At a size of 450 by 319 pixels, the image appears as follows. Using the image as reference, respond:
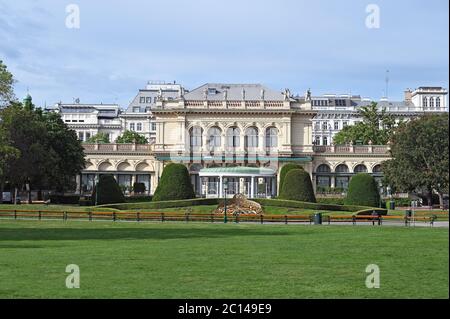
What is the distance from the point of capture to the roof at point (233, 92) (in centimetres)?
9281

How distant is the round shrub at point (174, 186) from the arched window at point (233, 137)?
36439 millimetres

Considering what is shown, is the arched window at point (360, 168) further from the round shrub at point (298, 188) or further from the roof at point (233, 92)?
the round shrub at point (298, 188)

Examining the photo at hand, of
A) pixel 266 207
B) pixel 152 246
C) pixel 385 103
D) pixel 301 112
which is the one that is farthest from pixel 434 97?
pixel 152 246

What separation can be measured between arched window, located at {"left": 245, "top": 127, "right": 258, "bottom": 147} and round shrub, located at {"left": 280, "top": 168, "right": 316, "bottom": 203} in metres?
35.9

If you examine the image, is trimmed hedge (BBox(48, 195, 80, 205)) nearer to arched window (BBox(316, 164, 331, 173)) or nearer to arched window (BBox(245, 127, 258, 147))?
arched window (BBox(245, 127, 258, 147))

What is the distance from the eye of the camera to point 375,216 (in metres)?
40.0

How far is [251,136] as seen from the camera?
91.1 meters

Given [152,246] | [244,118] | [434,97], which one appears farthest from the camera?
[434,97]

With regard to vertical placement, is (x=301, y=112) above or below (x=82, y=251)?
above

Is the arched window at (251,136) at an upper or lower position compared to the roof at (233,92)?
lower

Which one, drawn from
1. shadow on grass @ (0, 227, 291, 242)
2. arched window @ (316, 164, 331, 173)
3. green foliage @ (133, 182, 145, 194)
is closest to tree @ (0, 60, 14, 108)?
shadow on grass @ (0, 227, 291, 242)

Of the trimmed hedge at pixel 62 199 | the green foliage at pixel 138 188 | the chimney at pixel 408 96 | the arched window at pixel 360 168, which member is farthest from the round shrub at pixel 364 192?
the chimney at pixel 408 96
